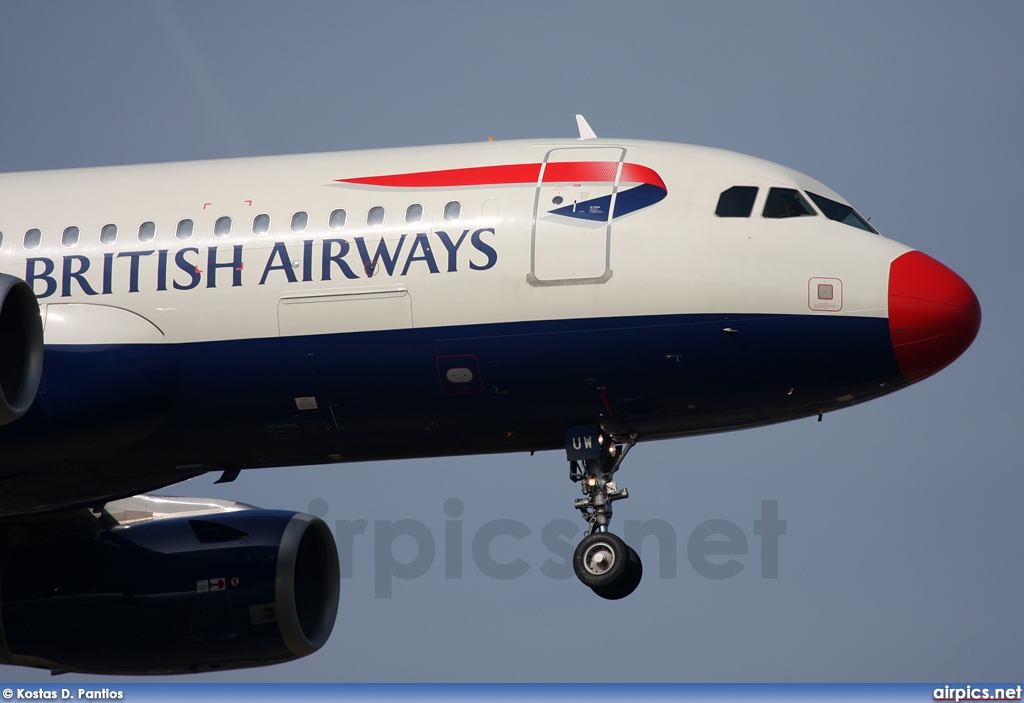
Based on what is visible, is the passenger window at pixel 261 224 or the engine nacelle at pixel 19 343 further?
the passenger window at pixel 261 224

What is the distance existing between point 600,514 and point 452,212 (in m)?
4.15

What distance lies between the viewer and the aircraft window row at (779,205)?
19.5 meters

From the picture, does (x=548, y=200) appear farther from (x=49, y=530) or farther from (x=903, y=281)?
(x=49, y=530)

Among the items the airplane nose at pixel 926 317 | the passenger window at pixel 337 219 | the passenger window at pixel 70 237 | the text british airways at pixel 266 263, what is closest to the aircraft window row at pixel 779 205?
the airplane nose at pixel 926 317

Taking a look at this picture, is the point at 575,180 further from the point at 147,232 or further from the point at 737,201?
the point at 147,232

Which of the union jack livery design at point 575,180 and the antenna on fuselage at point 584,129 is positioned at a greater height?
the antenna on fuselage at point 584,129

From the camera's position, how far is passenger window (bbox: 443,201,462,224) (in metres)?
19.7

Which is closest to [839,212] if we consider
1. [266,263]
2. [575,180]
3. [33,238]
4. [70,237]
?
[575,180]

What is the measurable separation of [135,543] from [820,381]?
10607mm

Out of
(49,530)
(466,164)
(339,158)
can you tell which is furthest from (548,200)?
(49,530)

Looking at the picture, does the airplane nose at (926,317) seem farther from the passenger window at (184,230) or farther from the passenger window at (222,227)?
the passenger window at (184,230)

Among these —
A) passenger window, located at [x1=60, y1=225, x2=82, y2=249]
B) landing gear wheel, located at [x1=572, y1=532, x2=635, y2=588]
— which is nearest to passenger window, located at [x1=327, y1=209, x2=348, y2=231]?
passenger window, located at [x1=60, y1=225, x2=82, y2=249]

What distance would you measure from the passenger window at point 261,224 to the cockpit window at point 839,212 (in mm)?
6781

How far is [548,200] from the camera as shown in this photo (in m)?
19.6
